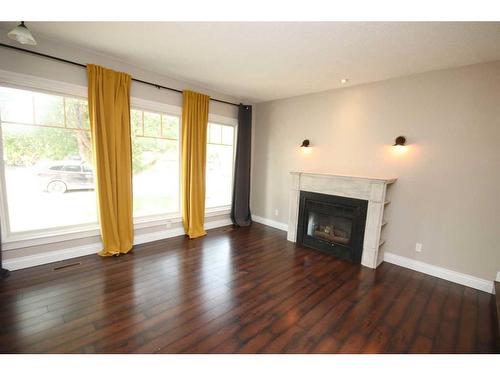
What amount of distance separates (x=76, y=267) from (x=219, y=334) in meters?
2.13

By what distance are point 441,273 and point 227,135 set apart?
4.11 metres

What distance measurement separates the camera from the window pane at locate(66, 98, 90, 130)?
2900 millimetres

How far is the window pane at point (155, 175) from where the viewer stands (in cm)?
358

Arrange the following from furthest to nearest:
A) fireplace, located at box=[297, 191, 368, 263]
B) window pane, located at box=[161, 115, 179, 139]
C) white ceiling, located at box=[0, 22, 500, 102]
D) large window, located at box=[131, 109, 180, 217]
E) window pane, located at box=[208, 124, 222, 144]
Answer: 1. window pane, located at box=[208, 124, 222, 144]
2. window pane, located at box=[161, 115, 179, 139]
3. large window, located at box=[131, 109, 180, 217]
4. fireplace, located at box=[297, 191, 368, 263]
5. white ceiling, located at box=[0, 22, 500, 102]

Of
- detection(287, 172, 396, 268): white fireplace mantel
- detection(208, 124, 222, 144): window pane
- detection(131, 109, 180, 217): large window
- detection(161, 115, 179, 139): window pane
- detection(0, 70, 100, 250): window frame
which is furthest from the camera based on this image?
detection(208, 124, 222, 144): window pane

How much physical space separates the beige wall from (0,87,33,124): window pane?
4.00 metres

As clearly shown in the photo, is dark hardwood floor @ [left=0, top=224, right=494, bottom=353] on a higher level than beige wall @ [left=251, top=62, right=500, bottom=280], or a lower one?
lower

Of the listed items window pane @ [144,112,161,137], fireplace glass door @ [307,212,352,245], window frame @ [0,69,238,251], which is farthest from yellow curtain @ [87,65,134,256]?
fireplace glass door @ [307,212,352,245]

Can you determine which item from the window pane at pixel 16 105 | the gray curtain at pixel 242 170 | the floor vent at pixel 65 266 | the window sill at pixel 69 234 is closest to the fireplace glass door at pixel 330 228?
the gray curtain at pixel 242 170

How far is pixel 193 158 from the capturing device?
3941 millimetres

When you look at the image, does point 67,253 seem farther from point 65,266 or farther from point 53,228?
point 53,228

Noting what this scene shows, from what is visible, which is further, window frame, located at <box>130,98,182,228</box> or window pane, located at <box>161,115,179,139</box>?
window pane, located at <box>161,115,179,139</box>

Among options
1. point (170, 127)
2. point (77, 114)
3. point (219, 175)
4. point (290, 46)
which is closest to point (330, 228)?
point (219, 175)

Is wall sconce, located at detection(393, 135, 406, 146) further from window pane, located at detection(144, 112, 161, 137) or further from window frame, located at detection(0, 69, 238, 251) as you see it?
window pane, located at detection(144, 112, 161, 137)
